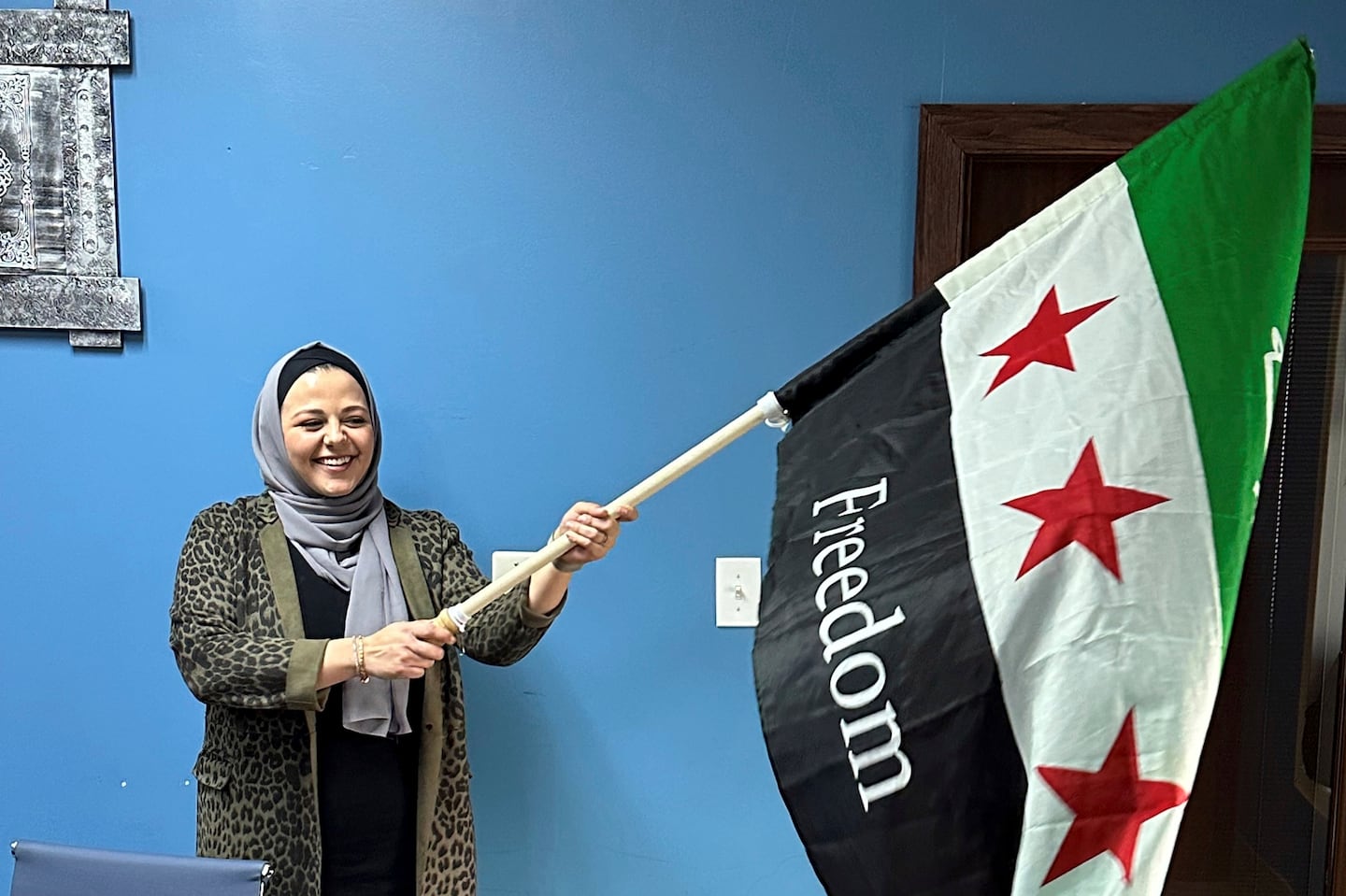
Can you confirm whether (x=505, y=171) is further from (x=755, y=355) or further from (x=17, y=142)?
(x=17, y=142)

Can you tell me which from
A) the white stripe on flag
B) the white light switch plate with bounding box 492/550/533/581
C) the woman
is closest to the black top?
the woman

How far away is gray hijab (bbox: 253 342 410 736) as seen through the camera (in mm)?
1533

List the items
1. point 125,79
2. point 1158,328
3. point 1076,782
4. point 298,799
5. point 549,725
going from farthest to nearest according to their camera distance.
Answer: point 549,725, point 125,79, point 298,799, point 1158,328, point 1076,782

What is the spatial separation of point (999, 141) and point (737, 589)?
0.82m

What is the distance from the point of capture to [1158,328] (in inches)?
39.8

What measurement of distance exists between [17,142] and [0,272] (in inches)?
8.3

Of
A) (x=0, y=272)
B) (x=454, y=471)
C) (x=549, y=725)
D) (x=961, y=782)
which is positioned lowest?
(x=549, y=725)

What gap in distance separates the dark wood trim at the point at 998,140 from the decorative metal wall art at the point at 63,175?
126cm

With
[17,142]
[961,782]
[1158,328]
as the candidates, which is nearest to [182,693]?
[17,142]

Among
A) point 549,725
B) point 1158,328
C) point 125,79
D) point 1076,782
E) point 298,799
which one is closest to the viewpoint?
point 1076,782

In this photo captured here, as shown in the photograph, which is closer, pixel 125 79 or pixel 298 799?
pixel 298 799

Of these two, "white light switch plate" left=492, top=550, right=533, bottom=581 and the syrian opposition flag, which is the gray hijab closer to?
"white light switch plate" left=492, top=550, right=533, bottom=581

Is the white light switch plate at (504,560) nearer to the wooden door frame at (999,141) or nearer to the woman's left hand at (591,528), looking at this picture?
the woman's left hand at (591,528)

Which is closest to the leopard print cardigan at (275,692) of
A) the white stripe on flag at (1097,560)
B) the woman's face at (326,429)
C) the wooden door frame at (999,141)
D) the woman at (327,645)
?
the woman at (327,645)
